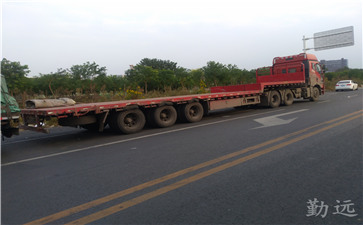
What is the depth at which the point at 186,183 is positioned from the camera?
418 cm

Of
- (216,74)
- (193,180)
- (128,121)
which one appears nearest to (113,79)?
(216,74)

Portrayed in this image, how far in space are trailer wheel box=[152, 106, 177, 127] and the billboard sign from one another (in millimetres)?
35764

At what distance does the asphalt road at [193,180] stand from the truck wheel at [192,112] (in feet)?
10.4

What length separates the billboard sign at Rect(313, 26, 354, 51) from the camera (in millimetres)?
36956

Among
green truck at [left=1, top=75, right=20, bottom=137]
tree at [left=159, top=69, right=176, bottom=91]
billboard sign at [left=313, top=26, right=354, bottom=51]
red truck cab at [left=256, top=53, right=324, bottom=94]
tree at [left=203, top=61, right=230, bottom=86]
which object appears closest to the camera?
green truck at [left=1, top=75, right=20, bottom=137]

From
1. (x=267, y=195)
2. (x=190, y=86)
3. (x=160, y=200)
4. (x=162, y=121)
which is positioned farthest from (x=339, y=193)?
(x=190, y=86)

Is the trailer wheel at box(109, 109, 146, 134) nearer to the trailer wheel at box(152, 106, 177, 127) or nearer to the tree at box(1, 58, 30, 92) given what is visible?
the trailer wheel at box(152, 106, 177, 127)

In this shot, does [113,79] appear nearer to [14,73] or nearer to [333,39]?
[14,73]

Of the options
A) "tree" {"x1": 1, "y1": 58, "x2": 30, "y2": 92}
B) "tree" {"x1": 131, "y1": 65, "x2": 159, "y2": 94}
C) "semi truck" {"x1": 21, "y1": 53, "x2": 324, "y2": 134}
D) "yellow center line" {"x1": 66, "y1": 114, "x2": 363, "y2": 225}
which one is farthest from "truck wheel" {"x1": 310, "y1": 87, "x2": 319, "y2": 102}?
"tree" {"x1": 1, "y1": 58, "x2": 30, "y2": 92}

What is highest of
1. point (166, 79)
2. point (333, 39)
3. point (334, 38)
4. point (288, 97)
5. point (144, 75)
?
point (334, 38)

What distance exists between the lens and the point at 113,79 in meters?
25.2

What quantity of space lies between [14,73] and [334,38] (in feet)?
123

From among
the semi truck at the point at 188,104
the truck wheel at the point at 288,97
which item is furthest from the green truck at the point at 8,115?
the truck wheel at the point at 288,97

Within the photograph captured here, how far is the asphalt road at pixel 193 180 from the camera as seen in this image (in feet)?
10.7
